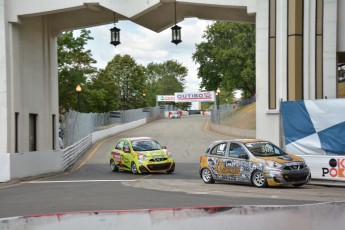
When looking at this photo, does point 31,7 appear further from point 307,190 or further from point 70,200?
point 307,190

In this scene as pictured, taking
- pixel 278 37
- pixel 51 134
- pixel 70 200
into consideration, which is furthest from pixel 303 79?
pixel 51 134

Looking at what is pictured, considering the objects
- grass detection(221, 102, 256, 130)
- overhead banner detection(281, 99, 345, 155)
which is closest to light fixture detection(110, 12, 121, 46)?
overhead banner detection(281, 99, 345, 155)

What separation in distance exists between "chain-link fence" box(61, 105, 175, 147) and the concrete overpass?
6482mm

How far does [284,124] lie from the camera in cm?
1994

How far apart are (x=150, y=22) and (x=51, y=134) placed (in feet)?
23.6

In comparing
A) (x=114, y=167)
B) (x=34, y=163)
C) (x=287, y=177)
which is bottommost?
(x=114, y=167)

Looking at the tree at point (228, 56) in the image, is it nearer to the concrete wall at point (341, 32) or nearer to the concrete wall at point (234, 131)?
the concrete wall at point (234, 131)

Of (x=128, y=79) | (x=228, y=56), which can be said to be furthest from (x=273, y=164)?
(x=128, y=79)

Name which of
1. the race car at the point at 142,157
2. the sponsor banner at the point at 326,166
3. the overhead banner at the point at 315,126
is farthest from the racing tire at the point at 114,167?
the sponsor banner at the point at 326,166

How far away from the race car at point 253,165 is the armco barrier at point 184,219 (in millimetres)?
9089

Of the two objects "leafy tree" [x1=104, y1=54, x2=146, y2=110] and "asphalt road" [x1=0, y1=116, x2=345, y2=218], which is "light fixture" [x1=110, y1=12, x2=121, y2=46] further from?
"leafy tree" [x1=104, y1=54, x2=146, y2=110]

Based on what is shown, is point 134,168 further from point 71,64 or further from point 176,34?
point 71,64

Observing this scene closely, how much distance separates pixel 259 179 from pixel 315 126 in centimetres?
329

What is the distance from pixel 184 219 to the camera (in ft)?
24.1
